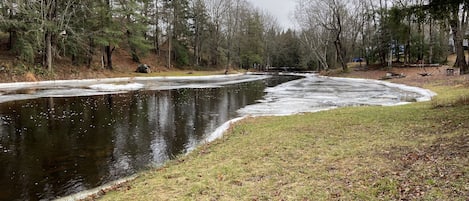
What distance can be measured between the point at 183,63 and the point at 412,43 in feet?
115

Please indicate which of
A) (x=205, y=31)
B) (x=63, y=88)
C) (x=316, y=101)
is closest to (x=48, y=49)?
(x=63, y=88)

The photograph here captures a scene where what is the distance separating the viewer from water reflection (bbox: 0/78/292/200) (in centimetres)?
711

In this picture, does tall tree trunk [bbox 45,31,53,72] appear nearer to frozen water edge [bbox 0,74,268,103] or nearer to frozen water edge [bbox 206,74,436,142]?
frozen water edge [bbox 0,74,268,103]

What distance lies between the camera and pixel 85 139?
1057cm

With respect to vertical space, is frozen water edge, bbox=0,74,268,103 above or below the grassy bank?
above

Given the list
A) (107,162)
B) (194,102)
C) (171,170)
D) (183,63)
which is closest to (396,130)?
(171,170)

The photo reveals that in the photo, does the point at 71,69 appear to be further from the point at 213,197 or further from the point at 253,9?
the point at 253,9

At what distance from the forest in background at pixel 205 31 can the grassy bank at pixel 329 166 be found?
4.78 meters

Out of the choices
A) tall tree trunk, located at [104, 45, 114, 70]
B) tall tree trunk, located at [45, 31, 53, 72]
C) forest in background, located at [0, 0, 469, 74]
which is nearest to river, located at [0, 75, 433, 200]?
forest in background, located at [0, 0, 469, 74]

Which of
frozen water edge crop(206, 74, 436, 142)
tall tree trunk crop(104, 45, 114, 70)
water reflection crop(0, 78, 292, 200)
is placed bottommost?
water reflection crop(0, 78, 292, 200)

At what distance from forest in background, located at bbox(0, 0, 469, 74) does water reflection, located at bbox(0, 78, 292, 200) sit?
825 centimetres

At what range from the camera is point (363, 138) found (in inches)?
308

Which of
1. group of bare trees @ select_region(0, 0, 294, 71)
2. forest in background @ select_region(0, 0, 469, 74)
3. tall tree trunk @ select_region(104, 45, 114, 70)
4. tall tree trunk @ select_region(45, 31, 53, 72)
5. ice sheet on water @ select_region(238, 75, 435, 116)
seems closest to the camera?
ice sheet on water @ select_region(238, 75, 435, 116)

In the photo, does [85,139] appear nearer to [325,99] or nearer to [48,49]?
[325,99]
